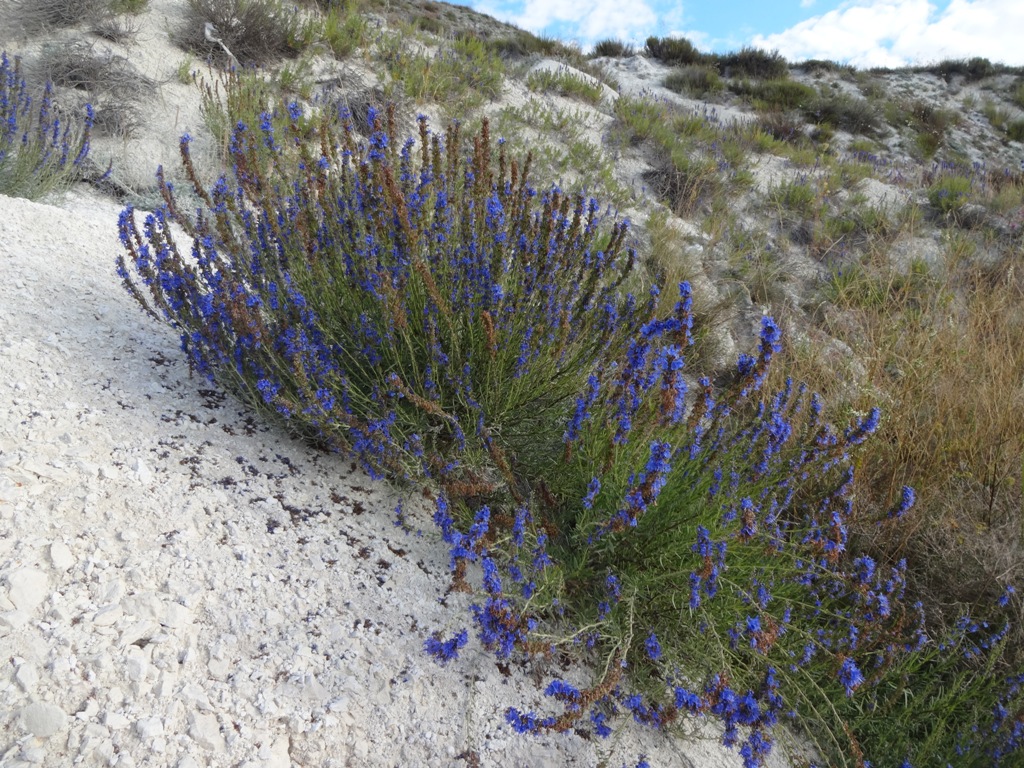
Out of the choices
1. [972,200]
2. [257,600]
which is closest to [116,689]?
[257,600]

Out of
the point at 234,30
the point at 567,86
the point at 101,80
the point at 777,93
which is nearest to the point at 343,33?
the point at 234,30

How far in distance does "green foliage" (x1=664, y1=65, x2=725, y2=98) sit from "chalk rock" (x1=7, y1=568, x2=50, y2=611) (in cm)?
1320

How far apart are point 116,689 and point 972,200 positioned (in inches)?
385

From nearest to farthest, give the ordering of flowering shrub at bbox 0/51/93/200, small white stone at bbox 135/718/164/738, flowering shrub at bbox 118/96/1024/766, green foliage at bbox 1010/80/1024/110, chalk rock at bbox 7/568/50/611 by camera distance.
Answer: small white stone at bbox 135/718/164/738
chalk rock at bbox 7/568/50/611
flowering shrub at bbox 118/96/1024/766
flowering shrub at bbox 0/51/93/200
green foliage at bbox 1010/80/1024/110

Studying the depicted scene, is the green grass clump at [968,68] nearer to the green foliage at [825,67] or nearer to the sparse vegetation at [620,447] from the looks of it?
the green foliage at [825,67]

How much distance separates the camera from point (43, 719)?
4.36ft

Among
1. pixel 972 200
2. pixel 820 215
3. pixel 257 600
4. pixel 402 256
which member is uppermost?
pixel 972 200

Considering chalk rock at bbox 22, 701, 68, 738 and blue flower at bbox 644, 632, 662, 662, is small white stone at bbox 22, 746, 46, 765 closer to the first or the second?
chalk rock at bbox 22, 701, 68, 738

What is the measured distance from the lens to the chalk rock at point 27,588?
1.50m

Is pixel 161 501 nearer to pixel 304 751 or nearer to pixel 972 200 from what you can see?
pixel 304 751

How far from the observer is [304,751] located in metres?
1.49

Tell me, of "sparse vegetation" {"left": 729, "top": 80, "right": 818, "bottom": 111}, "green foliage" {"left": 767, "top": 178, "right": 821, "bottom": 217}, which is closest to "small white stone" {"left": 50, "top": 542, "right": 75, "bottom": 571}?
"green foliage" {"left": 767, "top": 178, "right": 821, "bottom": 217}

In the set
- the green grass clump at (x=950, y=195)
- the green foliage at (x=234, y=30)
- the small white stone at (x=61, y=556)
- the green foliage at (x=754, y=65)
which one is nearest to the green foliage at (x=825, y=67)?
the green foliage at (x=754, y=65)

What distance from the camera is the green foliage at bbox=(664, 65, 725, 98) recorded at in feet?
40.9
